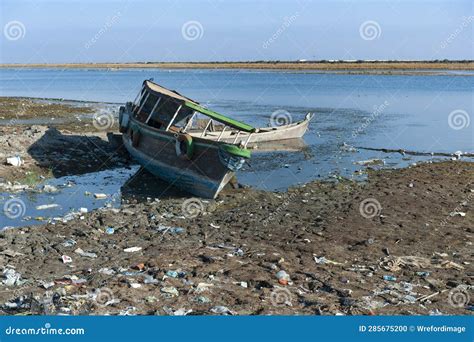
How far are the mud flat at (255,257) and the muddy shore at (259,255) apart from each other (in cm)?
2

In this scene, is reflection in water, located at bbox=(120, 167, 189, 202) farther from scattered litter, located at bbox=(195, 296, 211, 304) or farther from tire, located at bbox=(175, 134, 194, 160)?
scattered litter, located at bbox=(195, 296, 211, 304)

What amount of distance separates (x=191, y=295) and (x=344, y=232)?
13.4ft

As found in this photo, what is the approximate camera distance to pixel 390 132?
24.4m

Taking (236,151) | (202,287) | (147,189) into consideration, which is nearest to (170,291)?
(202,287)

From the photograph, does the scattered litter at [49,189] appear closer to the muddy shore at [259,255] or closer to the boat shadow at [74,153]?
the boat shadow at [74,153]

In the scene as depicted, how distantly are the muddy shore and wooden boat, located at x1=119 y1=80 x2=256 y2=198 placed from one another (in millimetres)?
656

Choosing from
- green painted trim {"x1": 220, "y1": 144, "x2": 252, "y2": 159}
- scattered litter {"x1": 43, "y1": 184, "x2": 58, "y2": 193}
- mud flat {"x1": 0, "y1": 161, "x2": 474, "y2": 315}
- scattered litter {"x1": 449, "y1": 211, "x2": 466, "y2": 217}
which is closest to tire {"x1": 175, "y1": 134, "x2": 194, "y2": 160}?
mud flat {"x1": 0, "y1": 161, "x2": 474, "y2": 315}

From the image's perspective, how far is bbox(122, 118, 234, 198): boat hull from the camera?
40.2ft

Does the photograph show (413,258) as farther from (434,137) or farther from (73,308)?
(434,137)

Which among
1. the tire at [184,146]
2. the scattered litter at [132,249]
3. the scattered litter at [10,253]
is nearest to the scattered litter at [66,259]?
the scattered litter at [10,253]

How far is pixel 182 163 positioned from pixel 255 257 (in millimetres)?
5434

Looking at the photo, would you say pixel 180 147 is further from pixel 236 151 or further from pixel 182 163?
pixel 236 151

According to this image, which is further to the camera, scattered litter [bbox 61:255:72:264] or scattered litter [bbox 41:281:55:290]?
scattered litter [bbox 61:255:72:264]

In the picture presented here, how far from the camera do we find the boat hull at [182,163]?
12266mm
